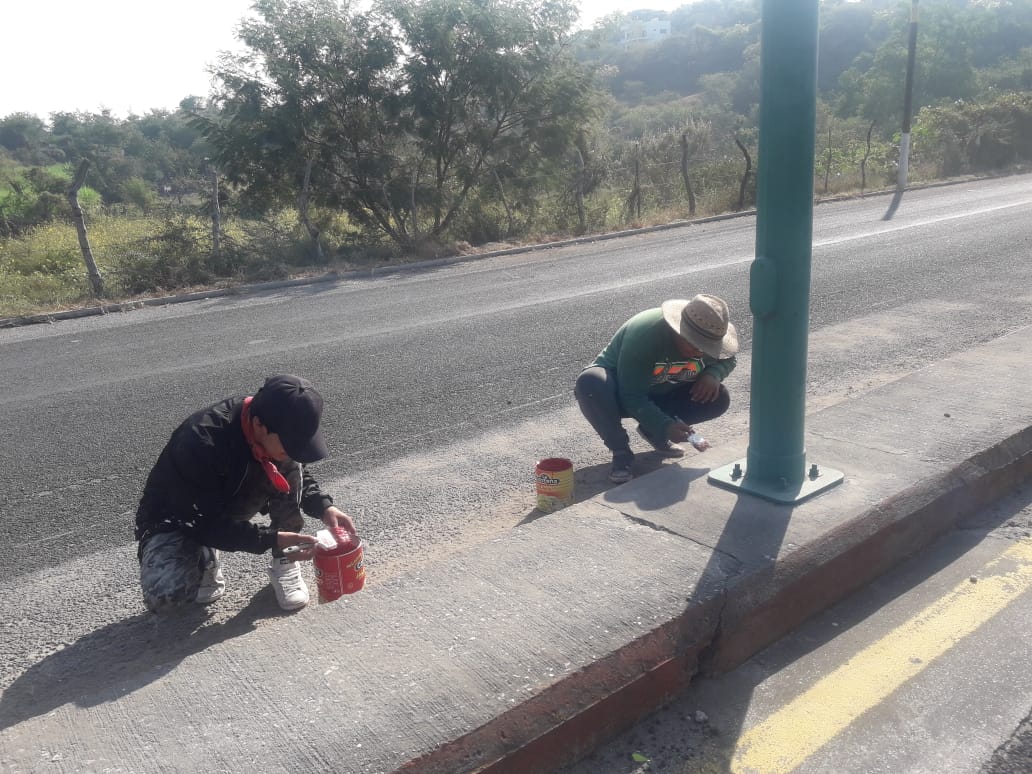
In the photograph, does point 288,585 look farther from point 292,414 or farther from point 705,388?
point 705,388

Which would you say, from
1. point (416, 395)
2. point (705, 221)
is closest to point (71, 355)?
point (416, 395)

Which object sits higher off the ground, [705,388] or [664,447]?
[705,388]

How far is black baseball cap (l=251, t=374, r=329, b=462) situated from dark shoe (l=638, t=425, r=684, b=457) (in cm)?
199

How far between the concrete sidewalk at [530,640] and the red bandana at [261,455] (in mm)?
565

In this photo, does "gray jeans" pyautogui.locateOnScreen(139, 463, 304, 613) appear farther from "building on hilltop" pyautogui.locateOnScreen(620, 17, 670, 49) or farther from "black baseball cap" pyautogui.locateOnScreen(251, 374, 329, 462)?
"building on hilltop" pyautogui.locateOnScreen(620, 17, 670, 49)

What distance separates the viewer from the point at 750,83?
3054 inches

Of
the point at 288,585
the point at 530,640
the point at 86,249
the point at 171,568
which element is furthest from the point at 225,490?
the point at 86,249

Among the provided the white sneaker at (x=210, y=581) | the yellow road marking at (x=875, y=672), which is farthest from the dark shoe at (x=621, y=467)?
the white sneaker at (x=210, y=581)

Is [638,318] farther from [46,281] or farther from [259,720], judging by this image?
[46,281]

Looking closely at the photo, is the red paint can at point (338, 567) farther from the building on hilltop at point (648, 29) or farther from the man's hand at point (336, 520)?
the building on hilltop at point (648, 29)

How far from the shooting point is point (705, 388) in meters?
4.34

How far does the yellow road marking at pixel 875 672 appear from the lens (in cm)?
236

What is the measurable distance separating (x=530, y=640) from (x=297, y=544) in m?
1.11

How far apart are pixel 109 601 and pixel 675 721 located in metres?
2.35
